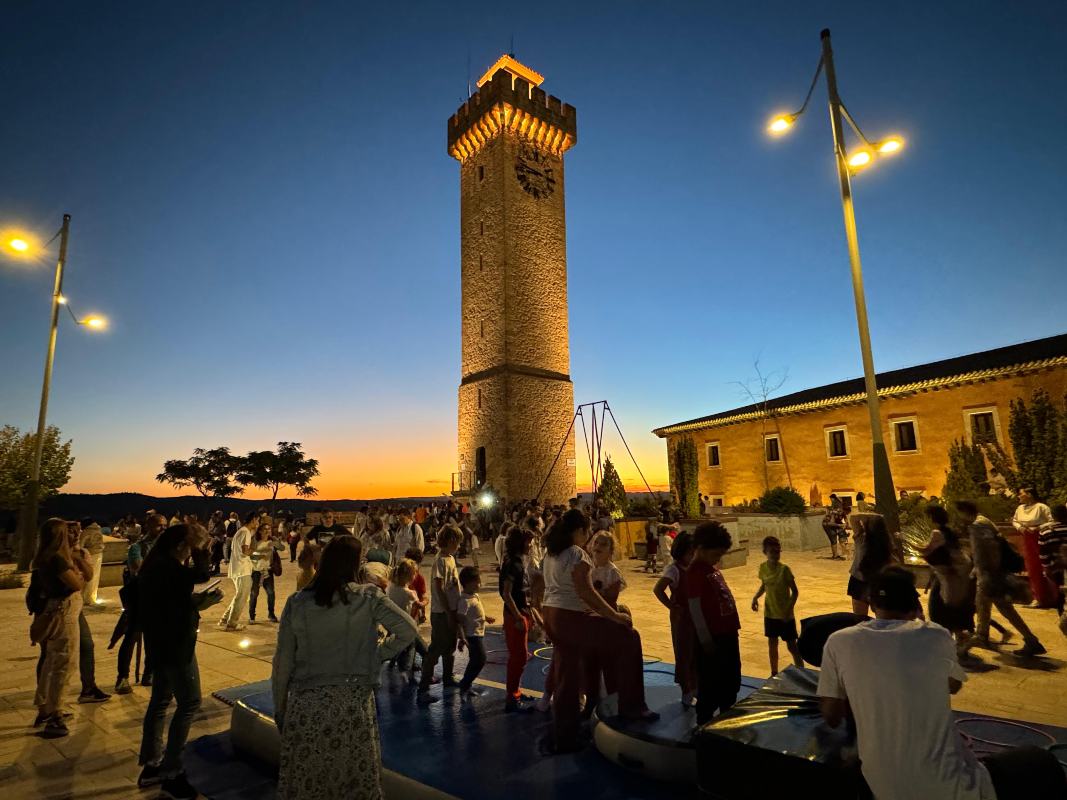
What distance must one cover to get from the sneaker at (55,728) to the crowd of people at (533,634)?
0.5 inches

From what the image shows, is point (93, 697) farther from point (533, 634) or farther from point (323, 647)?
point (533, 634)

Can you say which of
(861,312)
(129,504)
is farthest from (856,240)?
(129,504)

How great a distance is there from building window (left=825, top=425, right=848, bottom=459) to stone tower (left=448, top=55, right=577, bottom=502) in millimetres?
11676

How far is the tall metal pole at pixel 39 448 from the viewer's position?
11266mm

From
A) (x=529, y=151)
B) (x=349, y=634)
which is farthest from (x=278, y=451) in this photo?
(x=349, y=634)

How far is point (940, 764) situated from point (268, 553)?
27.3 feet

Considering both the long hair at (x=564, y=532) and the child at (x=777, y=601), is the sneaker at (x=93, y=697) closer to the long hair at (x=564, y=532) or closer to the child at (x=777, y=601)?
the long hair at (x=564, y=532)

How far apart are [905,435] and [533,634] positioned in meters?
18.6

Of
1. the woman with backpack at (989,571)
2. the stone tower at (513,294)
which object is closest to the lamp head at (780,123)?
the woman with backpack at (989,571)

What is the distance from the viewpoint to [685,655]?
4.17 m

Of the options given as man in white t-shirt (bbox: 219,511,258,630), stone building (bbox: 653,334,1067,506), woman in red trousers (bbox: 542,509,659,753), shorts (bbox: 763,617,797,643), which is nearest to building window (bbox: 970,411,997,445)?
stone building (bbox: 653,334,1067,506)

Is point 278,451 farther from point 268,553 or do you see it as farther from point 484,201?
point 268,553

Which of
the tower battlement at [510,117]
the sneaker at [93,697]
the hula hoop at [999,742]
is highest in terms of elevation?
the tower battlement at [510,117]

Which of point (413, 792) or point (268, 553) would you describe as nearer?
point (413, 792)
